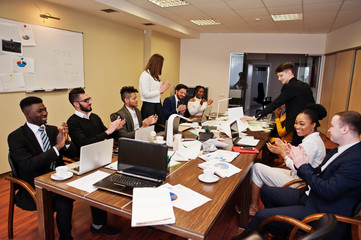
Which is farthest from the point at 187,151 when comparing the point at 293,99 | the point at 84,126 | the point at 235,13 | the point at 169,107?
the point at 235,13

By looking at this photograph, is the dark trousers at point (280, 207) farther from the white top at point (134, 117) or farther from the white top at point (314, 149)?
the white top at point (134, 117)

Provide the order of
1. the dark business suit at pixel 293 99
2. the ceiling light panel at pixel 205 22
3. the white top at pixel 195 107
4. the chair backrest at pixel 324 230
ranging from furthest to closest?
1. the ceiling light panel at pixel 205 22
2. the white top at pixel 195 107
3. the dark business suit at pixel 293 99
4. the chair backrest at pixel 324 230

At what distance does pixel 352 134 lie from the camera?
1596 mm

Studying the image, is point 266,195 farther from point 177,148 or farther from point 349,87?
point 349,87

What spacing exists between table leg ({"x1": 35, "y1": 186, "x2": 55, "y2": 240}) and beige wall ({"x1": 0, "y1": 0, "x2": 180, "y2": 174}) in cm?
220

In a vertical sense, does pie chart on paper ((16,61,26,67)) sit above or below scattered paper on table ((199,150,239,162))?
above

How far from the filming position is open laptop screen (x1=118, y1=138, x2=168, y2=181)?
1628 mm

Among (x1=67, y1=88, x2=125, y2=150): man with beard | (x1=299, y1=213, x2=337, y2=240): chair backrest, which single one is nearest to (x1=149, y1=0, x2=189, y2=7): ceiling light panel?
(x1=67, y1=88, x2=125, y2=150): man with beard

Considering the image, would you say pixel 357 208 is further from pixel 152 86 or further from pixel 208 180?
pixel 152 86

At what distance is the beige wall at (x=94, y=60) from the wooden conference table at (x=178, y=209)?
2.24 meters

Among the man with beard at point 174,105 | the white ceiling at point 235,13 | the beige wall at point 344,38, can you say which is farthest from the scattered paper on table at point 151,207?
the beige wall at point 344,38

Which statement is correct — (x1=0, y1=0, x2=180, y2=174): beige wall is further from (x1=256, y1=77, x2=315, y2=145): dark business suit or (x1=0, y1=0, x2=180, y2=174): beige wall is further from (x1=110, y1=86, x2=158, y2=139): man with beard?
(x1=256, y1=77, x2=315, y2=145): dark business suit

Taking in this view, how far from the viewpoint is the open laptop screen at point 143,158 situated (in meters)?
1.63

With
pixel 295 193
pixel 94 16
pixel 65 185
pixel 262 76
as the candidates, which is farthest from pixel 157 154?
pixel 262 76
